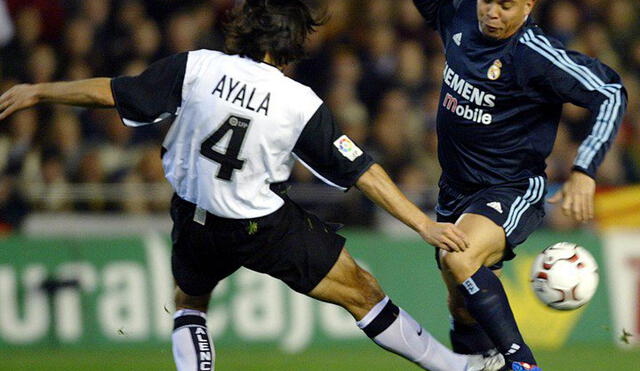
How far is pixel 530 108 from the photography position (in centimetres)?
611

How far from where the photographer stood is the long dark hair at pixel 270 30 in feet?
18.0

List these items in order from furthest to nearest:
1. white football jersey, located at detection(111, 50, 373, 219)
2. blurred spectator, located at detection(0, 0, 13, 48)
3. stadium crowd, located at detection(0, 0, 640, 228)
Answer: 1. blurred spectator, located at detection(0, 0, 13, 48)
2. stadium crowd, located at detection(0, 0, 640, 228)
3. white football jersey, located at detection(111, 50, 373, 219)

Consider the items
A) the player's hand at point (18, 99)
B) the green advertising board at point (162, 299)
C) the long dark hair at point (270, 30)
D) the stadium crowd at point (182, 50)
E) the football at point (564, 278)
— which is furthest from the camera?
the stadium crowd at point (182, 50)

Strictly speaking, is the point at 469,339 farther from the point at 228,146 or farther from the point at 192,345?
the point at 228,146

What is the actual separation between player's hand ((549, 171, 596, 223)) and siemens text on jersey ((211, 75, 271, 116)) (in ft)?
5.01

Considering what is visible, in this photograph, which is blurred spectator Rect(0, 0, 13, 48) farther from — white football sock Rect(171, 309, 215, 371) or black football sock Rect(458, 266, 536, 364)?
black football sock Rect(458, 266, 536, 364)

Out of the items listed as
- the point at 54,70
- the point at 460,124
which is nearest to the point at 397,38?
the point at 54,70

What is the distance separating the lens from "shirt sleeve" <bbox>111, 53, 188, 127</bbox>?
5.38 m

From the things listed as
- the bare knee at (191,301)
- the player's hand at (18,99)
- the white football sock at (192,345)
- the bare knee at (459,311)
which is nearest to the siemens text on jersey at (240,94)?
the player's hand at (18,99)

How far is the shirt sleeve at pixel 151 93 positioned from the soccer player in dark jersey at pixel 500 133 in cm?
170

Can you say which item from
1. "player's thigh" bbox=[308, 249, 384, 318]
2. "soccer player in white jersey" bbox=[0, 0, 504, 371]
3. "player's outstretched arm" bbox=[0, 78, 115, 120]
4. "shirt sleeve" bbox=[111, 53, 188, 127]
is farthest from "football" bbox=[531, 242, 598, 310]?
"player's outstretched arm" bbox=[0, 78, 115, 120]

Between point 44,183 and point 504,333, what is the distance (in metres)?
5.75

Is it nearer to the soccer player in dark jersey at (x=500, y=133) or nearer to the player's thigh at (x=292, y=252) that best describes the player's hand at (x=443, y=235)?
the soccer player in dark jersey at (x=500, y=133)

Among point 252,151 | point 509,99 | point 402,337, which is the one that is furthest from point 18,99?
point 509,99
